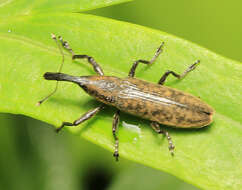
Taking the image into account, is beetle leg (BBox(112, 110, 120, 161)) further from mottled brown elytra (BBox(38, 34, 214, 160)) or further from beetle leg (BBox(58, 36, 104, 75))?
beetle leg (BBox(58, 36, 104, 75))

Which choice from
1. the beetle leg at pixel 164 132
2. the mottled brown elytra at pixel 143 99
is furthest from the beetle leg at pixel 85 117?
the beetle leg at pixel 164 132

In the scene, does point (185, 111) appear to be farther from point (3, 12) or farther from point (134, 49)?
point (3, 12)

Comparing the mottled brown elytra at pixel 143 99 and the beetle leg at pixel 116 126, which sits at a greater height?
the mottled brown elytra at pixel 143 99

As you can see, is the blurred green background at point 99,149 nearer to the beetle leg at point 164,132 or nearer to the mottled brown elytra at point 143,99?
the beetle leg at point 164,132

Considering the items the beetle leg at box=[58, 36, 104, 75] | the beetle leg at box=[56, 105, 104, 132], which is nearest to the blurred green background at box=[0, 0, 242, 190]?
the beetle leg at box=[56, 105, 104, 132]

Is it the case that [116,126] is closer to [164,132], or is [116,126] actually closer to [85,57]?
[164,132]

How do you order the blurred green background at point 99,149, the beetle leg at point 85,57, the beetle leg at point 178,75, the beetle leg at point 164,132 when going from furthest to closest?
1. the blurred green background at point 99,149
2. the beetle leg at point 85,57
3. the beetle leg at point 178,75
4. the beetle leg at point 164,132
